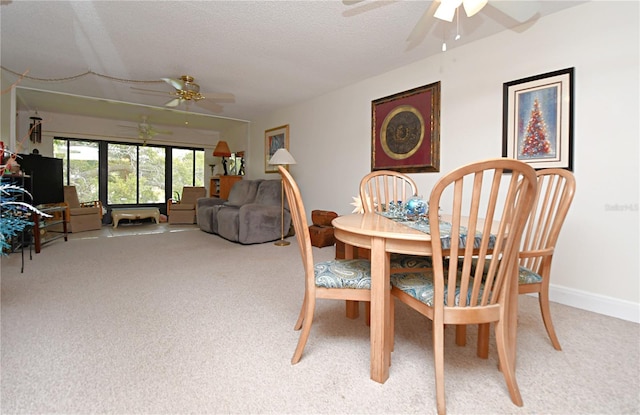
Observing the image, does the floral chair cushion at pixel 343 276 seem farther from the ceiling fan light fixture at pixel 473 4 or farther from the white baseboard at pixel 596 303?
the white baseboard at pixel 596 303

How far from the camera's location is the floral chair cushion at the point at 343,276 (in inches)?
57.8

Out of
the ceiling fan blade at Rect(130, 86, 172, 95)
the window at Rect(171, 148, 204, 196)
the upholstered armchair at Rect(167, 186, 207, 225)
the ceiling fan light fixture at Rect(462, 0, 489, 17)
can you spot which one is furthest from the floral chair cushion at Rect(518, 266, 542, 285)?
the window at Rect(171, 148, 204, 196)

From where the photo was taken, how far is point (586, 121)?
225cm

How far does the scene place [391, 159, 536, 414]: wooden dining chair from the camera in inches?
41.5

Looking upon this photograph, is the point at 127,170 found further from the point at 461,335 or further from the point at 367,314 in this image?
the point at 461,335

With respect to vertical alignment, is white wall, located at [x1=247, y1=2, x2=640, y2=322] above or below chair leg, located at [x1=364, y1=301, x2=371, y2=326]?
above

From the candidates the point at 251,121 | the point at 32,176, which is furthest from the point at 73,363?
the point at 251,121

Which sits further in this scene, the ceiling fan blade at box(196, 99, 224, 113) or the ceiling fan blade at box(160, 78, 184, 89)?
the ceiling fan blade at box(196, 99, 224, 113)

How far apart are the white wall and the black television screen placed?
15.9 ft

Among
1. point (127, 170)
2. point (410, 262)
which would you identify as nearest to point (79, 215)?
point (127, 170)

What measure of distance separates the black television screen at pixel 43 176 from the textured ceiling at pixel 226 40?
3.43ft


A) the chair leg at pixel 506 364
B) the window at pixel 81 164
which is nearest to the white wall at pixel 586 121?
the chair leg at pixel 506 364

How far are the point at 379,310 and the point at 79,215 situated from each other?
6141mm

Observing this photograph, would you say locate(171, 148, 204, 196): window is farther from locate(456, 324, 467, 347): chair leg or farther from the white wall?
locate(456, 324, 467, 347): chair leg
